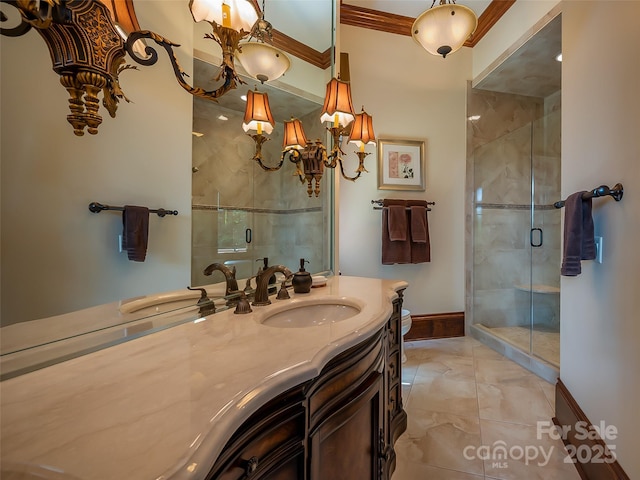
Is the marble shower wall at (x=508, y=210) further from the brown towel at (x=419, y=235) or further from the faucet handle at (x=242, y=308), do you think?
the faucet handle at (x=242, y=308)

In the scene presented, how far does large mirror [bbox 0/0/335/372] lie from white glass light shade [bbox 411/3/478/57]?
0.85 meters

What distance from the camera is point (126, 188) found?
0.91 m

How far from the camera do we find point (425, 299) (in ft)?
9.77

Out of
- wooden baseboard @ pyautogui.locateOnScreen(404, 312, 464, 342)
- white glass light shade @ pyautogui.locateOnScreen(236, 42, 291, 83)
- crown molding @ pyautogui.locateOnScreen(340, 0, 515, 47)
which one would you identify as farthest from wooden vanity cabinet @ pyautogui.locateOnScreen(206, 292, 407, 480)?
crown molding @ pyautogui.locateOnScreen(340, 0, 515, 47)

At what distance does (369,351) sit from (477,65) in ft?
10.9

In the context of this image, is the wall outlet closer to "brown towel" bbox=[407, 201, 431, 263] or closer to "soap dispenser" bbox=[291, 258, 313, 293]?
"soap dispenser" bbox=[291, 258, 313, 293]

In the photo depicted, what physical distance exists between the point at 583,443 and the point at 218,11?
237cm

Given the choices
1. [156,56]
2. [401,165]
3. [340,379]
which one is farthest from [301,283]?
[401,165]

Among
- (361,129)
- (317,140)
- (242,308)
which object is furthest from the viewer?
(361,129)

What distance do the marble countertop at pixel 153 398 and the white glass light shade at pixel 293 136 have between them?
3.73 ft

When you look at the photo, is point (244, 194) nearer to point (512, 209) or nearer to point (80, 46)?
point (80, 46)

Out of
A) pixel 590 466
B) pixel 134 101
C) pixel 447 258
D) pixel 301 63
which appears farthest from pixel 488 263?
pixel 134 101

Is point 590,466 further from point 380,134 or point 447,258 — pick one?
point 380,134

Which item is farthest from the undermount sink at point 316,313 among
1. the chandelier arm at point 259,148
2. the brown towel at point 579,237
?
the brown towel at point 579,237
